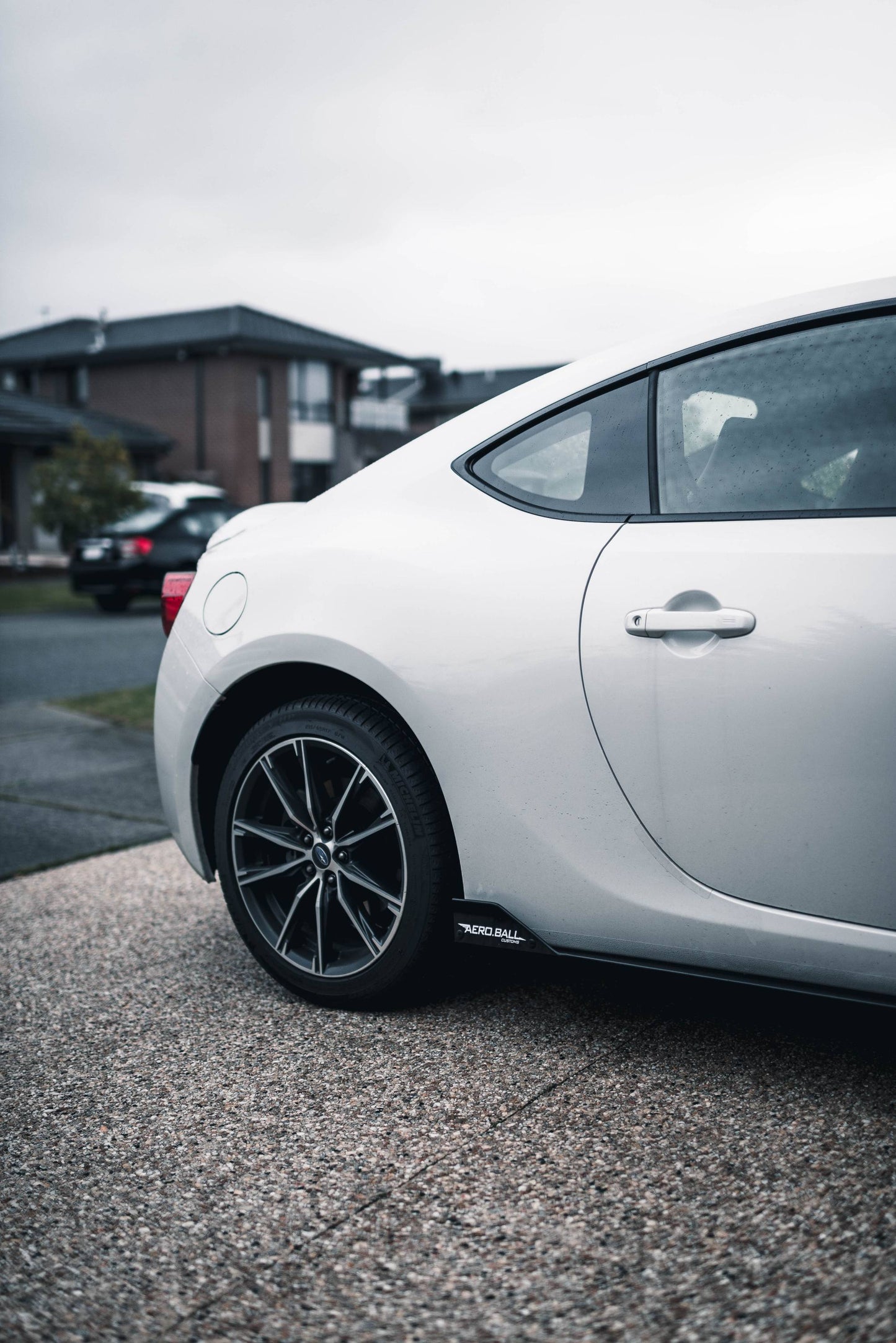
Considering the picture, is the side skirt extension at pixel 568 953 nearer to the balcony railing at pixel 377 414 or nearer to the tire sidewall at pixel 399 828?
the tire sidewall at pixel 399 828

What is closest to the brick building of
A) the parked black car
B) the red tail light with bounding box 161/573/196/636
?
the parked black car

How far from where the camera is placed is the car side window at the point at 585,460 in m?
2.44

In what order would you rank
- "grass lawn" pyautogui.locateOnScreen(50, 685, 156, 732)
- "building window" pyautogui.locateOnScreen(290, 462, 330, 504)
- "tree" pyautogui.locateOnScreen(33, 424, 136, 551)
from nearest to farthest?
"grass lawn" pyautogui.locateOnScreen(50, 685, 156, 732)
"tree" pyautogui.locateOnScreen(33, 424, 136, 551)
"building window" pyautogui.locateOnScreen(290, 462, 330, 504)

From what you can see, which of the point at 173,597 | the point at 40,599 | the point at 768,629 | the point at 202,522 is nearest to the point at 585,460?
the point at 768,629

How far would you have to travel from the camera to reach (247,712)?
3.04 metres

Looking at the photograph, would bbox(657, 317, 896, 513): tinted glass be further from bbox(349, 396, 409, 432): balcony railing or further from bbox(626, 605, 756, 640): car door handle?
bbox(349, 396, 409, 432): balcony railing

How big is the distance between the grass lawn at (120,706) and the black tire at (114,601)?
9.36 metres

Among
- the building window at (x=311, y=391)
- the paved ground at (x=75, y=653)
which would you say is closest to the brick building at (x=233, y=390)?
the building window at (x=311, y=391)

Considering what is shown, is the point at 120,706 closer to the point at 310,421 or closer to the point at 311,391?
the point at 310,421

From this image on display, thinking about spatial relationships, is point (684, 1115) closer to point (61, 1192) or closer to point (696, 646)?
point (696, 646)

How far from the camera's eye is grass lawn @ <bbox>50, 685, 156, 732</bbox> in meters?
7.77

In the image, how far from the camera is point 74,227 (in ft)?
64.3

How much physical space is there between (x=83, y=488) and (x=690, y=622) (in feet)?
82.0

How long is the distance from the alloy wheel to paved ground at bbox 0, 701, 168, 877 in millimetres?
1785
